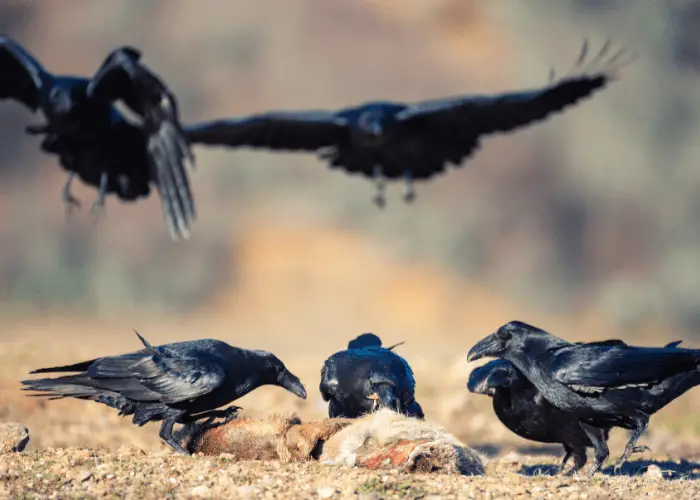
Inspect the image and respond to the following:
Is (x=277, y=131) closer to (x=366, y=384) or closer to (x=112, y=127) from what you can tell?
(x=112, y=127)

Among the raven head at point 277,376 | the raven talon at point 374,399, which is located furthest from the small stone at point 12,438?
the raven talon at point 374,399

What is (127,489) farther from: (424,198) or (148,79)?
(424,198)

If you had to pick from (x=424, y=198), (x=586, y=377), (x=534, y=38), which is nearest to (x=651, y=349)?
(x=586, y=377)

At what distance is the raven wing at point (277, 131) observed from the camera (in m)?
10.7

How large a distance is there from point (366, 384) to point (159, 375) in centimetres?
138

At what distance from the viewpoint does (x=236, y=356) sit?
6750mm

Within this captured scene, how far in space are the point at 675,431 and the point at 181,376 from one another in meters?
6.20

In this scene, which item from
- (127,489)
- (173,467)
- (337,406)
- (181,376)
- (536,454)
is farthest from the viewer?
(536,454)

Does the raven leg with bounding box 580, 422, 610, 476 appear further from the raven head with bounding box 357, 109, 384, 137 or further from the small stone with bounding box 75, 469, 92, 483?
the raven head with bounding box 357, 109, 384, 137

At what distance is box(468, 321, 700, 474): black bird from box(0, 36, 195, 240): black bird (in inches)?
105


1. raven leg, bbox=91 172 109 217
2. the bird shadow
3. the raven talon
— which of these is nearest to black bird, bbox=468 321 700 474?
the bird shadow

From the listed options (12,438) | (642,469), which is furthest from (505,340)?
(12,438)

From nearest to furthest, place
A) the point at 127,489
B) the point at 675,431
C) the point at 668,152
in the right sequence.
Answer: the point at 127,489
the point at 675,431
the point at 668,152

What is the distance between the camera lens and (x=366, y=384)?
691 cm
